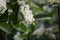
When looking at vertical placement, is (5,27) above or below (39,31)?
above

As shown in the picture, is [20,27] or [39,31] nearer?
[20,27]

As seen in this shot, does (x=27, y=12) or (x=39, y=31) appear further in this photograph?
(x=39, y=31)

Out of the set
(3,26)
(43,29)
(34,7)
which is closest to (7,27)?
(3,26)

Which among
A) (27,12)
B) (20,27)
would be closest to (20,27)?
(20,27)

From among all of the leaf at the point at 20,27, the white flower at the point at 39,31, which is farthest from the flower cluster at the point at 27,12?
the white flower at the point at 39,31

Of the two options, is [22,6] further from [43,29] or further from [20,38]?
[43,29]

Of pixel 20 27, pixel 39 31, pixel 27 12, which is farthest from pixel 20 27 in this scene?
pixel 39 31

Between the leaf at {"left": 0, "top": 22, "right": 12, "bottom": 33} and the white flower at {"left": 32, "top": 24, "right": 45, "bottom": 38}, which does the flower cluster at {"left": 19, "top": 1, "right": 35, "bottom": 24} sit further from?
the white flower at {"left": 32, "top": 24, "right": 45, "bottom": 38}

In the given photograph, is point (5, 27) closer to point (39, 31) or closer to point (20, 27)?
point (20, 27)

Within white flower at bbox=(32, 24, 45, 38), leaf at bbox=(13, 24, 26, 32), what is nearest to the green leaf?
leaf at bbox=(13, 24, 26, 32)

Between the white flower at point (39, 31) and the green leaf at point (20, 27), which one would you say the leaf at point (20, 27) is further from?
the white flower at point (39, 31)
